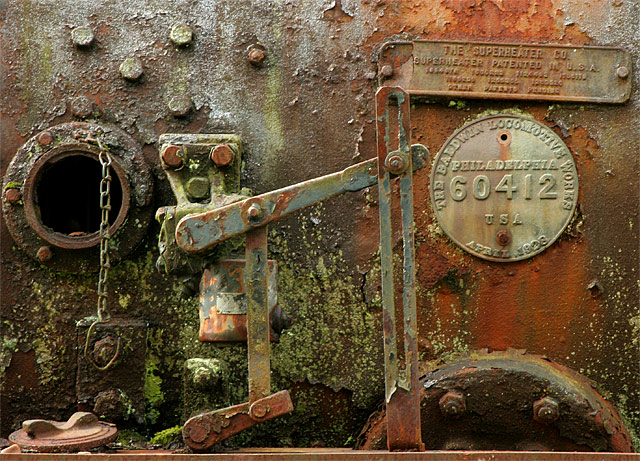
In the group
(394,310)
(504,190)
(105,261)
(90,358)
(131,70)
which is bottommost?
(90,358)

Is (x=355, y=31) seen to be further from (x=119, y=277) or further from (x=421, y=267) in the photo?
(x=119, y=277)

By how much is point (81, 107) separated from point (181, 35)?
0.45 m

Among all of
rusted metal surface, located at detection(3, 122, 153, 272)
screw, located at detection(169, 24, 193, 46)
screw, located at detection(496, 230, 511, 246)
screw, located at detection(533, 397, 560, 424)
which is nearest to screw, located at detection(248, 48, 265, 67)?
screw, located at detection(169, 24, 193, 46)

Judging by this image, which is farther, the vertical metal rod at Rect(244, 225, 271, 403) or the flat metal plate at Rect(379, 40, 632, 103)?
the flat metal plate at Rect(379, 40, 632, 103)

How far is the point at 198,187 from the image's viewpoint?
2363mm

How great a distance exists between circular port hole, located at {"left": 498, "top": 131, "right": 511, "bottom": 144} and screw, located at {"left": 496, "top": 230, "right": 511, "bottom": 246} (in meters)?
0.32

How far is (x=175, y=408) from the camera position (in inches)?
100

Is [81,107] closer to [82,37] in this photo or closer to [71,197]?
[82,37]

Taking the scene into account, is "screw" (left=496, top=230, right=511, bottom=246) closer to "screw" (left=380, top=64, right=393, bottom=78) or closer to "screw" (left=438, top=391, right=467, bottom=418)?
"screw" (left=438, top=391, right=467, bottom=418)

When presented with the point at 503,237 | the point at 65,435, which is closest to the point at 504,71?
the point at 503,237

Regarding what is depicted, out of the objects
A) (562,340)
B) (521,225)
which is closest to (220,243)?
(521,225)

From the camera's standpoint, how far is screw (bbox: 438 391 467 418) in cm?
233

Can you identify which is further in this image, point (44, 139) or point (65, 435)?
point (44, 139)

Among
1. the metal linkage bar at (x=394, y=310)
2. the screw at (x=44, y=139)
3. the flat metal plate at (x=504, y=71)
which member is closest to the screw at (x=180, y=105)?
the screw at (x=44, y=139)
